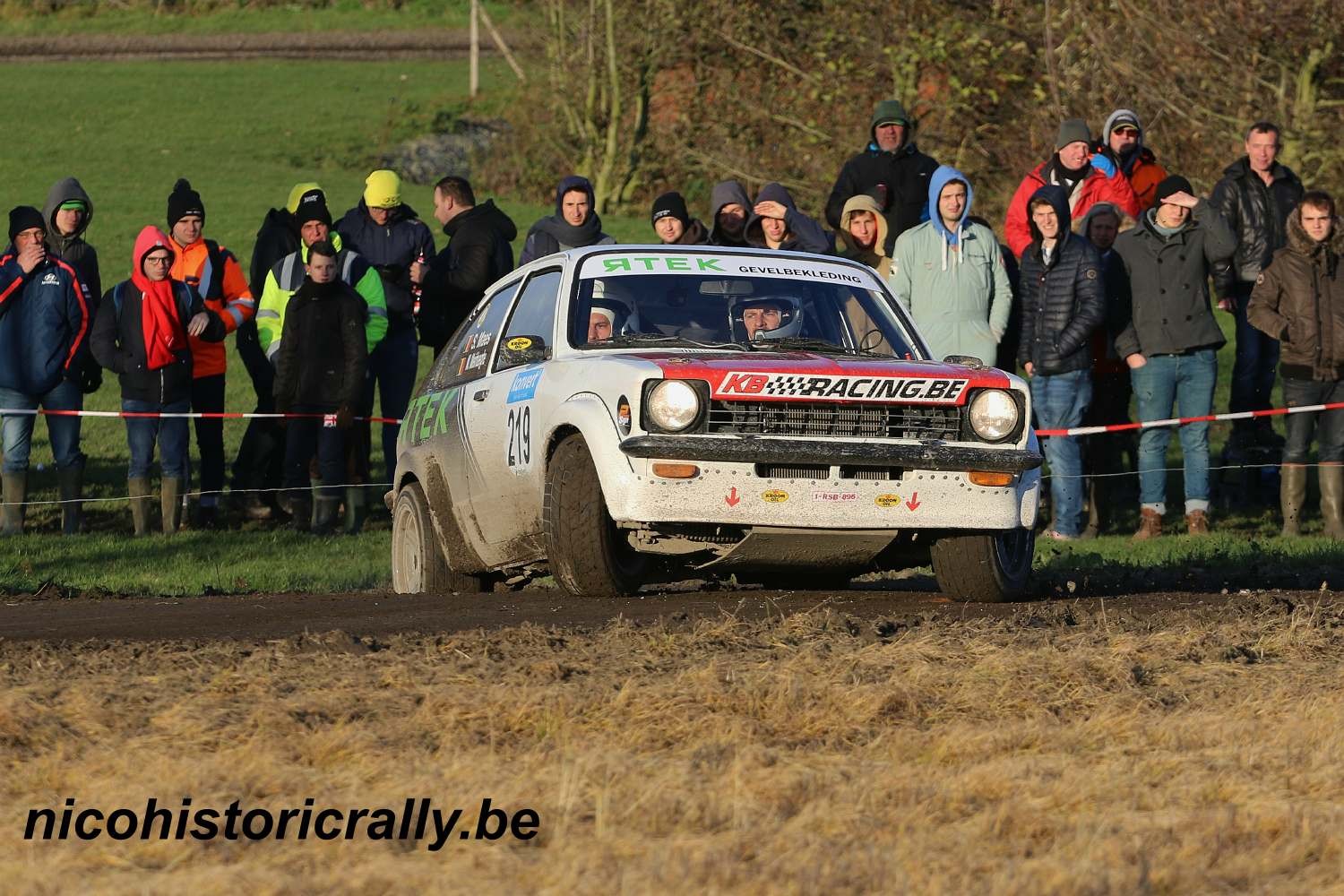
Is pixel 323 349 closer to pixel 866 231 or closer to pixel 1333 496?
pixel 866 231

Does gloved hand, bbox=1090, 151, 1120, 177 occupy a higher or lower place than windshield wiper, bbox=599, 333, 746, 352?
higher

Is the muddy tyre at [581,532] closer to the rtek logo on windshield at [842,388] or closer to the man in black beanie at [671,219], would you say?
the rtek logo on windshield at [842,388]

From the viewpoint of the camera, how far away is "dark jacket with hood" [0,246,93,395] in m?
15.2

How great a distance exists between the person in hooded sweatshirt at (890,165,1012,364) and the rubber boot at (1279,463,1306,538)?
6.94ft

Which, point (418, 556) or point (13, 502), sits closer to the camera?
point (418, 556)

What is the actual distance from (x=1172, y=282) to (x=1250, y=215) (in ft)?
3.69

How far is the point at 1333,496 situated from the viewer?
14.5 meters

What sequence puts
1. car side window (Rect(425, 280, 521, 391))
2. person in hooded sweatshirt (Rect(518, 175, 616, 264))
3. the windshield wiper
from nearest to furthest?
1. the windshield wiper
2. car side window (Rect(425, 280, 521, 391))
3. person in hooded sweatshirt (Rect(518, 175, 616, 264))

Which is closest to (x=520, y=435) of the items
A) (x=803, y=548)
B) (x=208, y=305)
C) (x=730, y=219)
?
(x=803, y=548)

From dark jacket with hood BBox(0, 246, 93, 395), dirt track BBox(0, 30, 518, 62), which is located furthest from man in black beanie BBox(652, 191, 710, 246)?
dirt track BBox(0, 30, 518, 62)

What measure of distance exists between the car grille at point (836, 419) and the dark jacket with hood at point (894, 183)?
720cm

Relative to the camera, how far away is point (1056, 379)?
1500 cm

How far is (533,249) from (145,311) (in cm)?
269

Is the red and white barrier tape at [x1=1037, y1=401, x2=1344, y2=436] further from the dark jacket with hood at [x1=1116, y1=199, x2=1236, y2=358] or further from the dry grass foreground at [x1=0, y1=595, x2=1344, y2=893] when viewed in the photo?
the dry grass foreground at [x1=0, y1=595, x2=1344, y2=893]
